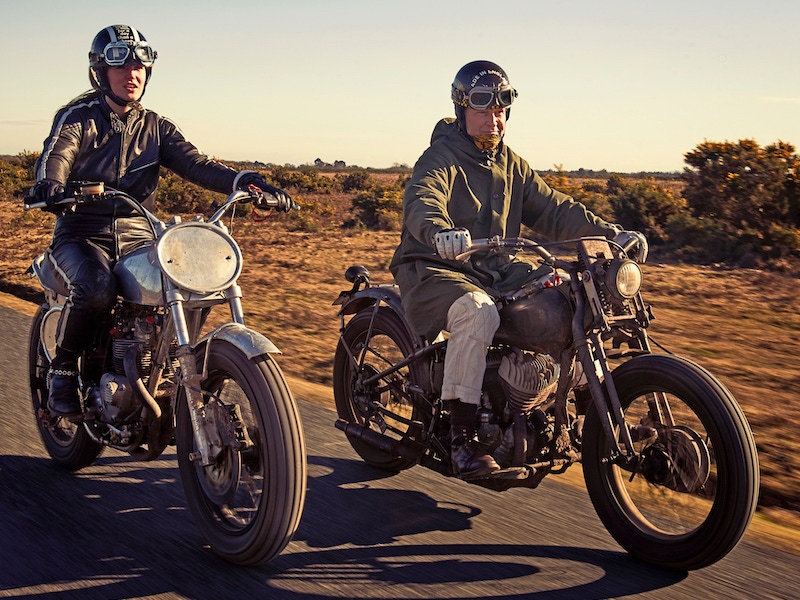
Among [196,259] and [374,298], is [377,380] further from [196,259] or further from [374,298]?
[196,259]

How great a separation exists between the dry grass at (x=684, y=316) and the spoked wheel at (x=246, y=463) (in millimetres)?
2814

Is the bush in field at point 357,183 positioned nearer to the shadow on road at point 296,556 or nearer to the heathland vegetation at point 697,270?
the heathland vegetation at point 697,270

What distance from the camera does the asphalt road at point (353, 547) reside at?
3.77m

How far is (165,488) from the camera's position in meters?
4.93

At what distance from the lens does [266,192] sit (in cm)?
489

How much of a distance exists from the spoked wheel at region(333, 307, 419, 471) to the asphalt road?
0.61 feet

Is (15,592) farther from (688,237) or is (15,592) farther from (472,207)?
(688,237)

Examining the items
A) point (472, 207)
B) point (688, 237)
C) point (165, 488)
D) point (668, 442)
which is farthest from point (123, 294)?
point (688, 237)

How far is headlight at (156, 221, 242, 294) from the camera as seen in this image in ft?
13.6

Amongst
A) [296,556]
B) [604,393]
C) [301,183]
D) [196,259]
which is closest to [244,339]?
[196,259]

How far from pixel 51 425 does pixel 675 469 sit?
3.36m

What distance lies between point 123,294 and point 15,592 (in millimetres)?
1575

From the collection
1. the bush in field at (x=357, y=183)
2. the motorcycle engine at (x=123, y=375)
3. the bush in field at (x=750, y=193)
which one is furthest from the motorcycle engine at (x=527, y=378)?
the bush in field at (x=357, y=183)

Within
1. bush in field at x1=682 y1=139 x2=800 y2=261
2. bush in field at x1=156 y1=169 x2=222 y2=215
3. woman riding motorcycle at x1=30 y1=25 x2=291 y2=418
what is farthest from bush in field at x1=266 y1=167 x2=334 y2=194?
woman riding motorcycle at x1=30 y1=25 x2=291 y2=418
